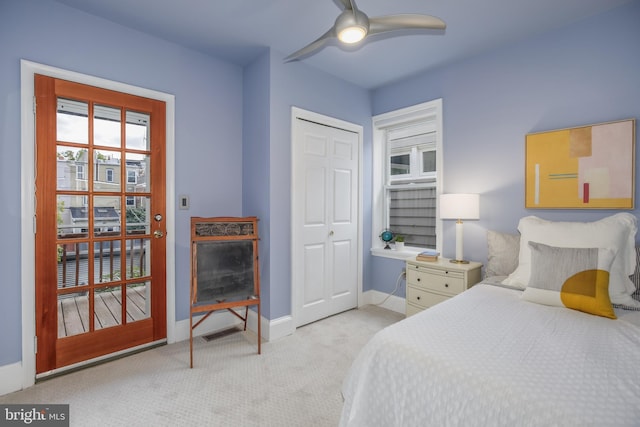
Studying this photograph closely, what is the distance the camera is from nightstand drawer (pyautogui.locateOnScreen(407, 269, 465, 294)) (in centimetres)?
257

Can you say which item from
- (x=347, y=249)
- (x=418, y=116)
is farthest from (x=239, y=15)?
(x=347, y=249)

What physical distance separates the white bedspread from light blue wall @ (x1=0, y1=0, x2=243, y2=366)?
2192 mm

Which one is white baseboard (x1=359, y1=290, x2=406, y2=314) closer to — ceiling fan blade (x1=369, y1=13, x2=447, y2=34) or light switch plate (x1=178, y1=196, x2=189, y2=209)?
light switch plate (x1=178, y1=196, x2=189, y2=209)

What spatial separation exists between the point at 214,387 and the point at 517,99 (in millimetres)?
3418

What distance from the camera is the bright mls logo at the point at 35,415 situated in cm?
171

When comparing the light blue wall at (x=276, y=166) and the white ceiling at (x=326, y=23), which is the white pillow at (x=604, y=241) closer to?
the white ceiling at (x=326, y=23)

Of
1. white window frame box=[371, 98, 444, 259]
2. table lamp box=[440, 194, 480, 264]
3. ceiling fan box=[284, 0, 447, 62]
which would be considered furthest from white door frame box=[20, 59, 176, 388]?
table lamp box=[440, 194, 480, 264]

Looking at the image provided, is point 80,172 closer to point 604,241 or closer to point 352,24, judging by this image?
point 352,24

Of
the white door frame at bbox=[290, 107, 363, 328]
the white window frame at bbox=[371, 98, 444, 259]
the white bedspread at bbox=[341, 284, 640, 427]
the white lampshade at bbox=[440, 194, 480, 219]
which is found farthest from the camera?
the white window frame at bbox=[371, 98, 444, 259]

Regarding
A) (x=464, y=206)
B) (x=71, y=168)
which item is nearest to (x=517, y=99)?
(x=464, y=206)

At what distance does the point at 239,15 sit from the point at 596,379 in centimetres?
296

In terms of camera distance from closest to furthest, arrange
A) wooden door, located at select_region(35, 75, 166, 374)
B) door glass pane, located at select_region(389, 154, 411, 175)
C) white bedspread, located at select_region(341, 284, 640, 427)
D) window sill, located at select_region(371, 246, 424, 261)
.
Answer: white bedspread, located at select_region(341, 284, 640, 427), wooden door, located at select_region(35, 75, 166, 374), window sill, located at select_region(371, 246, 424, 261), door glass pane, located at select_region(389, 154, 411, 175)

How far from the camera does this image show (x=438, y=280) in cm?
268

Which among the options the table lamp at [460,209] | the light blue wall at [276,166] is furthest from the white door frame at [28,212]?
the table lamp at [460,209]
